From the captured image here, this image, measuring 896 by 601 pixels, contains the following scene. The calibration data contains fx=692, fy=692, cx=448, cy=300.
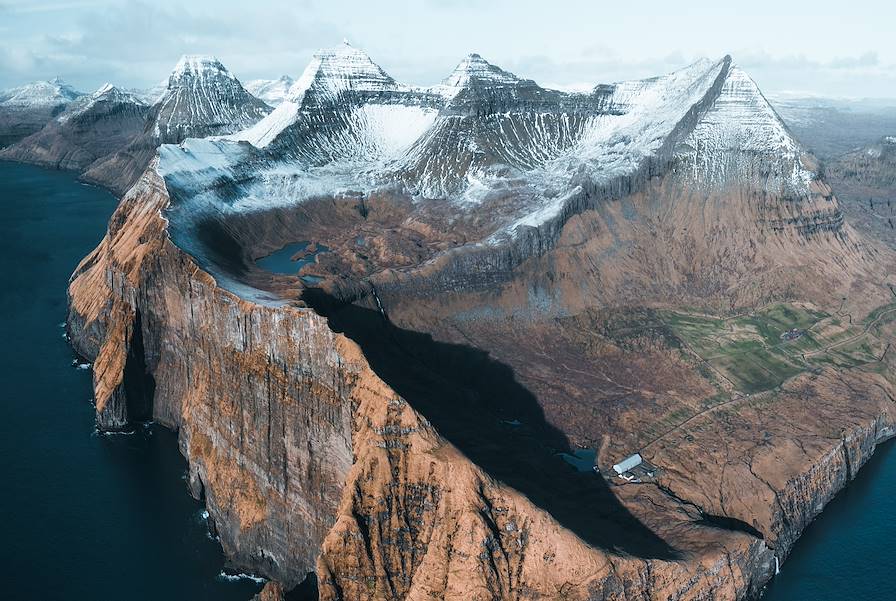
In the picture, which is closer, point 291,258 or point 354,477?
point 354,477

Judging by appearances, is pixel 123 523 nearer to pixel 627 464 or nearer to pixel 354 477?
pixel 354 477

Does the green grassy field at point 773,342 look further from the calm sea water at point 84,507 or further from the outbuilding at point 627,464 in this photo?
the calm sea water at point 84,507

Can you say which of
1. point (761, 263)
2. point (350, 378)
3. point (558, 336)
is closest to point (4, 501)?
point (350, 378)

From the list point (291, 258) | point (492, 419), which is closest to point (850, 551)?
point (492, 419)

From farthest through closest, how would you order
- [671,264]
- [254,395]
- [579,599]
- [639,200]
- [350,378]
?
[639,200], [671,264], [254,395], [350,378], [579,599]

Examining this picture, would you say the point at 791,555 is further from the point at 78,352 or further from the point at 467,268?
the point at 78,352

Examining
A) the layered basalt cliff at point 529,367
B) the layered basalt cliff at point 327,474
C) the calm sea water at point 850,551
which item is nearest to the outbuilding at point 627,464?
the layered basalt cliff at point 529,367

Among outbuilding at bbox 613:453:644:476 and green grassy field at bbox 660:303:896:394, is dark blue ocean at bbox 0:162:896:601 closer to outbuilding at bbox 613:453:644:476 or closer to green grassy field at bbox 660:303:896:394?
green grassy field at bbox 660:303:896:394

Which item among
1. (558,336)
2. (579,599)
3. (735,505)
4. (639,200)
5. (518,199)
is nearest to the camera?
(579,599)
